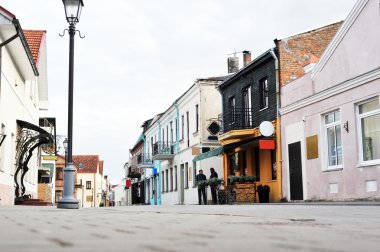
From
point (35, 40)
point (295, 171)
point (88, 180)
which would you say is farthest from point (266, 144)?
point (88, 180)

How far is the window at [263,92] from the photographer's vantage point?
82.4 feet

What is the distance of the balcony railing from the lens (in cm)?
2674

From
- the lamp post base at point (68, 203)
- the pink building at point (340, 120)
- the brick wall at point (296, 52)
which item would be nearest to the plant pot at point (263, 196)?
the pink building at point (340, 120)

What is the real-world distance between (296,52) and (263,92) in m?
2.59

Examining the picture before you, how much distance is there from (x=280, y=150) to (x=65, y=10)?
40.0ft

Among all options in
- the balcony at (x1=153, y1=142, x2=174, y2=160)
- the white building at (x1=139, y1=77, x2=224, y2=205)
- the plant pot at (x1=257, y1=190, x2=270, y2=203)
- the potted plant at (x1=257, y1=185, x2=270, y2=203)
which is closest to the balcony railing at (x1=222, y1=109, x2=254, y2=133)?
the white building at (x1=139, y1=77, x2=224, y2=205)

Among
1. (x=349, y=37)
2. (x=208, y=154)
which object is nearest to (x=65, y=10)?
(x=349, y=37)

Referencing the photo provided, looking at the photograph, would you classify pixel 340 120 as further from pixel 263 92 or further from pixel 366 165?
pixel 263 92

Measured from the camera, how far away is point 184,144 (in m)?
37.5

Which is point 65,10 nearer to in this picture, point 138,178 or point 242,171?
point 242,171

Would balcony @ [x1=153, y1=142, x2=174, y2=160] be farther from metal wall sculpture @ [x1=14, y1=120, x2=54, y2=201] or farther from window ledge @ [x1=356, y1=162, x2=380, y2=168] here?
window ledge @ [x1=356, y1=162, x2=380, y2=168]

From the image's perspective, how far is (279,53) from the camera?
2361cm

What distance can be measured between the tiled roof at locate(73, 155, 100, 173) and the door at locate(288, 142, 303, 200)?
275 ft

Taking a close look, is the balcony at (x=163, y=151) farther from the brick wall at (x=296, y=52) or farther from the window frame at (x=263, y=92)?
the brick wall at (x=296, y=52)
